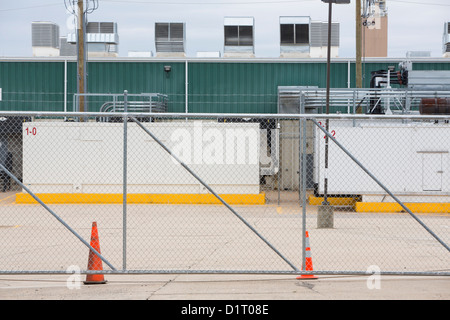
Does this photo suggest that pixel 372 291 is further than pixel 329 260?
No

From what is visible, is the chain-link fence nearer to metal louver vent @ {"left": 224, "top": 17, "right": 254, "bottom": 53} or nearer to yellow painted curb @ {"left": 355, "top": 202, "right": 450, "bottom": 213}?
yellow painted curb @ {"left": 355, "top": 202, "right": 450, "bottom": 213}

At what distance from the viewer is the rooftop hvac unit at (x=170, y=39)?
31.9 meters

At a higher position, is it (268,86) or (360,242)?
(268,86)

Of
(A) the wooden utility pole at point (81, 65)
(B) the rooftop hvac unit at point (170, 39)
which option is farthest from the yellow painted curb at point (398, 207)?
(B) the rooftop hvac unit at point (170, 39)

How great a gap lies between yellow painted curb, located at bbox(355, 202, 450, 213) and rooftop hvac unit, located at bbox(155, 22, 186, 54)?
15.4 m

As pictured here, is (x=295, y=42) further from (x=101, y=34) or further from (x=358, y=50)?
(x=101, y=34)

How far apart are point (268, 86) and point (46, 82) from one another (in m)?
9.91

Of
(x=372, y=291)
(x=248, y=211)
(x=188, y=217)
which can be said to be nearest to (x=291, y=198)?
(x=248, y=211)

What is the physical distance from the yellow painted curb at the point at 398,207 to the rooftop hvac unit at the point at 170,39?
15375 mm

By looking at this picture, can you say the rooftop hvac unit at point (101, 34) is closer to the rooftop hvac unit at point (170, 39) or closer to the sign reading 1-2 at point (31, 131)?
the rooftop hvac unit at point (170, 39)

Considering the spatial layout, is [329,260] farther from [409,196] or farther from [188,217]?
[409,196]

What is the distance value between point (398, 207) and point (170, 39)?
16.7 metres
